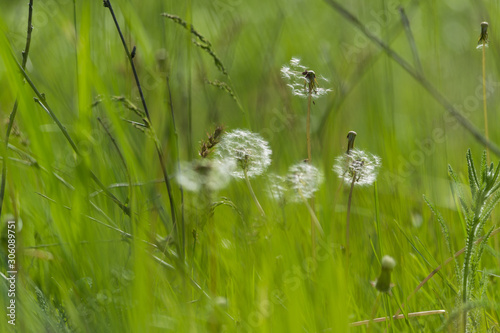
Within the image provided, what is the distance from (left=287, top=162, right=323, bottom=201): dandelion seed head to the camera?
97 centimetres

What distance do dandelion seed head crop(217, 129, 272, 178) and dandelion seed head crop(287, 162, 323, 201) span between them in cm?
5

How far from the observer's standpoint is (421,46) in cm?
410

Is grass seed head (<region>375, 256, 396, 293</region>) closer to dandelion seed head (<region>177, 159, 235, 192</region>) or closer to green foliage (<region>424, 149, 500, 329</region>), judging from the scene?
green foliage (<region>424, 149, 500, 329</region>)

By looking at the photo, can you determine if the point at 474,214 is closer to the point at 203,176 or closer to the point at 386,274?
the point at 386,274

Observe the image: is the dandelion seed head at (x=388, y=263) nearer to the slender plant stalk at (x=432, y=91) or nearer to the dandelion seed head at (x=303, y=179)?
the dandelion seed head at (x=303, y=179)

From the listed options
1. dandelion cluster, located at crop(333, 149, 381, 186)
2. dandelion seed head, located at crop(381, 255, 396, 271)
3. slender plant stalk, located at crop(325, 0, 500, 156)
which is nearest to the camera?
dandelion seed head, located at crop(381, 255, 396, 271)

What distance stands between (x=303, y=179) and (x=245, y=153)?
111 millimetres

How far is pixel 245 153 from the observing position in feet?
3.31

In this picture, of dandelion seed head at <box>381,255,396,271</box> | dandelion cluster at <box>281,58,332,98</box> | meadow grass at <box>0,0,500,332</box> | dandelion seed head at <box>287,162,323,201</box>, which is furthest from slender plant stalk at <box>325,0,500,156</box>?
dandelion seed head at <box>381,255,396,271</box>

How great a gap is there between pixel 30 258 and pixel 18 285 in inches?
12.7

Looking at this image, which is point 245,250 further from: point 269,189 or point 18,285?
point 18,285

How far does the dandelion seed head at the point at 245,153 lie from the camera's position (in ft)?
3.32

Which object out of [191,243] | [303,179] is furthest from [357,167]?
[191,243]

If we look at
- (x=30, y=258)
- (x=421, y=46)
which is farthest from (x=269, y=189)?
(x=421, y=46)
